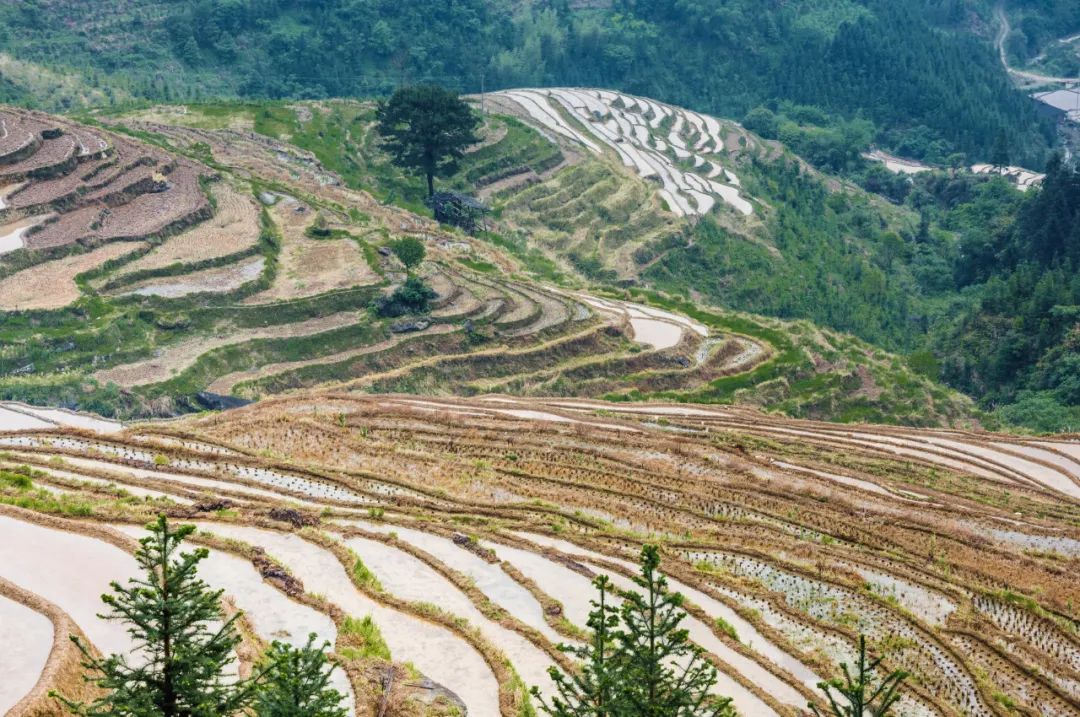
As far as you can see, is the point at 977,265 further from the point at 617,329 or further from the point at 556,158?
the point at 617,329

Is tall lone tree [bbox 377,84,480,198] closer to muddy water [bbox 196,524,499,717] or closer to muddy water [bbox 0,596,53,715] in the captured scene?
muddy water [bbox 196,524,499,717]

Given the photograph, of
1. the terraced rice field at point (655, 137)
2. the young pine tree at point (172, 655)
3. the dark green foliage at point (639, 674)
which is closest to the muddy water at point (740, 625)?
the dark green foliage at point (639, 674)

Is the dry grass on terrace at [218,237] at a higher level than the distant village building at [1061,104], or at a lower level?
lower

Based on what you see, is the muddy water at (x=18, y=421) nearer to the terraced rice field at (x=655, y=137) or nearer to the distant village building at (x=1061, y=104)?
the terraced rice field at (x=655, y=137)

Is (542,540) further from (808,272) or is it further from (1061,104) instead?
(1061,104)

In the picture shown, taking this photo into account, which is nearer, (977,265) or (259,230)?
(259,230)

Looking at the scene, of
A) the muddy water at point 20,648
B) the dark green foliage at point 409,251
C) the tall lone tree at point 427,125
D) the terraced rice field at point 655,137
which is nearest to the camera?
the muddy water at point 20,648

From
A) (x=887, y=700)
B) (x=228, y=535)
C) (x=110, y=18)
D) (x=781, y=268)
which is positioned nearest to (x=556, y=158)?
(x=781, y=268)
